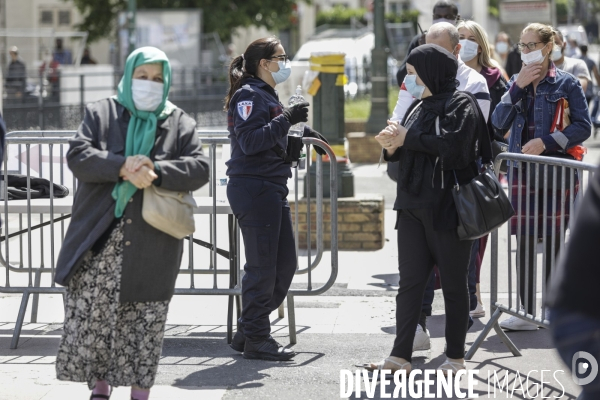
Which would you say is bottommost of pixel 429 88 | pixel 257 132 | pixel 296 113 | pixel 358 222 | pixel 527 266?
pixel 358 222

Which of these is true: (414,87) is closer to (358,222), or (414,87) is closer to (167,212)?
(167,212)

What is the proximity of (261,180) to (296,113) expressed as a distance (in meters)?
0.42

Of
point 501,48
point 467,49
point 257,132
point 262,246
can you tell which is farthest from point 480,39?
point 501,48

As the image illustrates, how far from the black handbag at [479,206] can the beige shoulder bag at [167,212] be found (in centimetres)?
138

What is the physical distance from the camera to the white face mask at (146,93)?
435 cm

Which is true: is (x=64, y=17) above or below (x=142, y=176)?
above

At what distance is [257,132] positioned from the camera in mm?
5336

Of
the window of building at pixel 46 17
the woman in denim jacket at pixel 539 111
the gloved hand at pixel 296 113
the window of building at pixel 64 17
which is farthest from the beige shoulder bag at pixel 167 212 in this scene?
the window of building at pixel 64 17

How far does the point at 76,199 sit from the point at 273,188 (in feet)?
4.37

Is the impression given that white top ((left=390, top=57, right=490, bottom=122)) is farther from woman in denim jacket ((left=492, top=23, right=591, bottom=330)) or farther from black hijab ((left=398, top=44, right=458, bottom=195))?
black hijab ((left=398, top=44, right=458, bottom=195))

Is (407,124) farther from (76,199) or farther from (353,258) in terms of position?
(353,258)

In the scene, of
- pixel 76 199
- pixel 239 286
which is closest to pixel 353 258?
pixel 239 286

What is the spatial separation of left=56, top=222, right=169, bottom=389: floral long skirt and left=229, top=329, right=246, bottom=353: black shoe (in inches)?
56.9

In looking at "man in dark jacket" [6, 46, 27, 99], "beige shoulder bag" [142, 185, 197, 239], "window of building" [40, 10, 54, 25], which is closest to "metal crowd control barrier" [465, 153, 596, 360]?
"beige shoulder bag" [142, 185, 197, 239]
